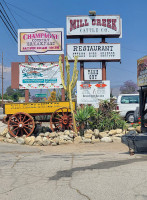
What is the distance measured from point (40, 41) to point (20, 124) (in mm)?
5924

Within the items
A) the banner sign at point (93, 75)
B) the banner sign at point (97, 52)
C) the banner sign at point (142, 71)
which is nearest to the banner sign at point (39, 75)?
the banner sign at point (97, 52)

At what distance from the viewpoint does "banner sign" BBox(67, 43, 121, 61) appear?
18.0m

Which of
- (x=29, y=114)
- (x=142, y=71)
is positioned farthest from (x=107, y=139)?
(x=29, y=114)

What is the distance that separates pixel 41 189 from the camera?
17.3 ft

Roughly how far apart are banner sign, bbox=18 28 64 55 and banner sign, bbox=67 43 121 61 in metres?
1.65

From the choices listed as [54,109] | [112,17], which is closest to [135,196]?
[54,109]

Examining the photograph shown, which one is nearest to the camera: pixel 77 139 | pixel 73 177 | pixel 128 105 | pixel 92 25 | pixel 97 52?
pixel 73 177

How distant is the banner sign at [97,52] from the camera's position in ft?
59.1

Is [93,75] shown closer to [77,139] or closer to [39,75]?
[39,75]

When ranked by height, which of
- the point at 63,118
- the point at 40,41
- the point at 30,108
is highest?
the point at 40,41

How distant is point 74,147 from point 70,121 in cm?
274

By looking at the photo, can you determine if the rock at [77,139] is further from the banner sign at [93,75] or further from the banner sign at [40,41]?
the banner sign at [93,75]

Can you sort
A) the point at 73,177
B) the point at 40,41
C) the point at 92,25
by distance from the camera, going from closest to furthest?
the point at 73,177
the point at 40,41
the point at 92,25

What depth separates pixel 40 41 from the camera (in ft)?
55.2
